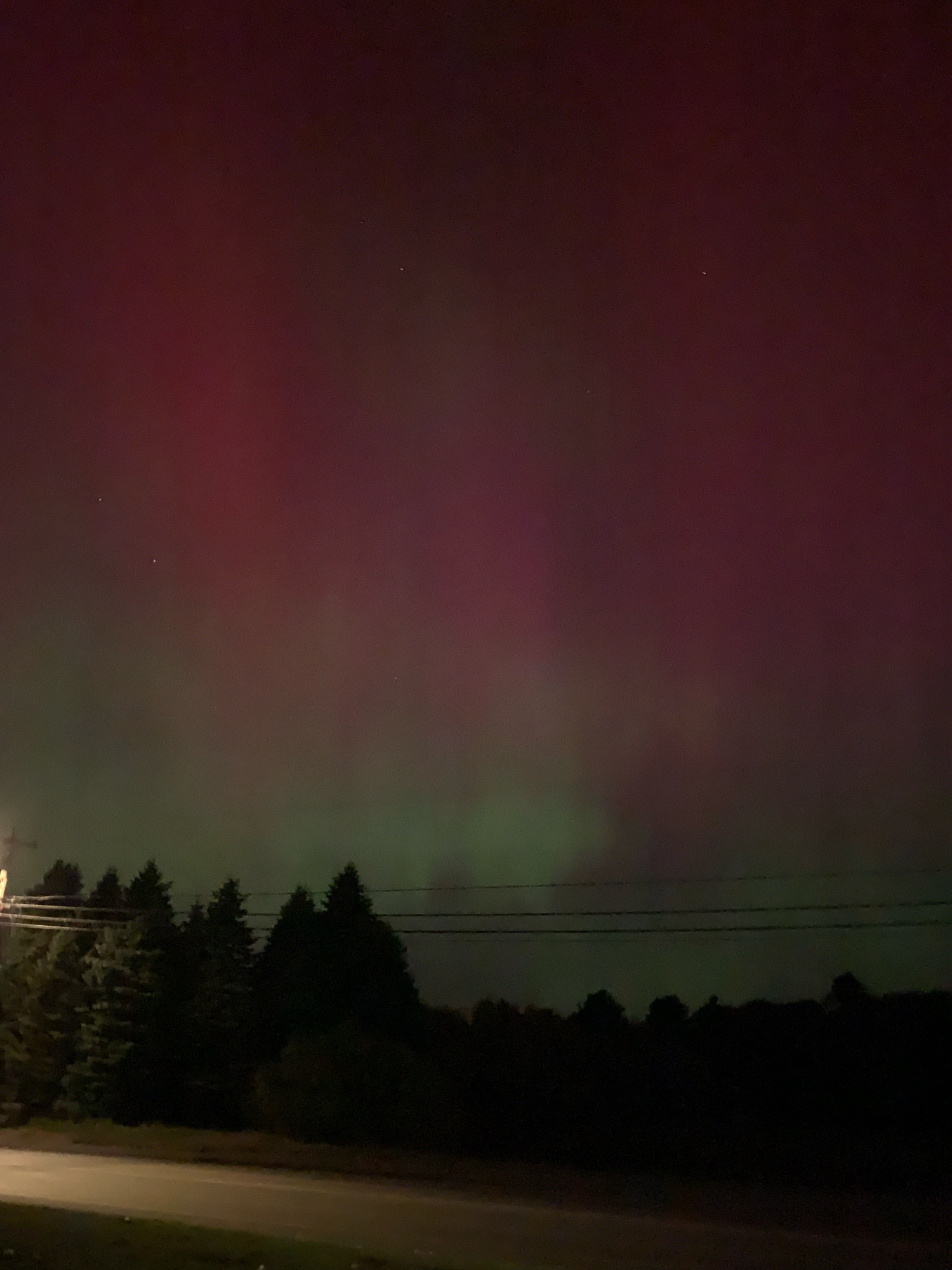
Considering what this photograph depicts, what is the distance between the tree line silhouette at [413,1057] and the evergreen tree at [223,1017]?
9 centimetres

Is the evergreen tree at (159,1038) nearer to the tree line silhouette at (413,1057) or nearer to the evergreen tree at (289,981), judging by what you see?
the tree line silhouette at (413,1057)

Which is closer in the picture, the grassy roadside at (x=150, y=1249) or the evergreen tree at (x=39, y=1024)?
the grassy roadside at (x=150, y=1249)

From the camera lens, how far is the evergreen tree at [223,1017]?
50.4 m

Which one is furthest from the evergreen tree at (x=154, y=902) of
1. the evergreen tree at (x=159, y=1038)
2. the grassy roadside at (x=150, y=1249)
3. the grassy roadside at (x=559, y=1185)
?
the grassy roadside at (x=150, y=1249)

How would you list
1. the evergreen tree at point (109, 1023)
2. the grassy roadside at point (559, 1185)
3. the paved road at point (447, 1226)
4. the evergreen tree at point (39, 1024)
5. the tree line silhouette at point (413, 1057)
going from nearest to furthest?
the paved road at point (447, 1226) < the grassy roadside at point (559, 1185) < the tree line silhouette at point (413, 1057) < the evergreen tree at point (109, 1023) < the evergreen tree at point (39, 1024)

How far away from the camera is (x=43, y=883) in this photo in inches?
2638

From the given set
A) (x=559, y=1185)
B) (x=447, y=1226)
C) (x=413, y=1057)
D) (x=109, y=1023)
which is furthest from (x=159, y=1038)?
(x=447, y=1226)

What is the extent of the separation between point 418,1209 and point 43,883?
1965 inches

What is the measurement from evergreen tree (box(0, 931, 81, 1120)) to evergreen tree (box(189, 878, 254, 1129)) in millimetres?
4968

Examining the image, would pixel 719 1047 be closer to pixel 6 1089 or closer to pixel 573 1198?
pixel 573 1198

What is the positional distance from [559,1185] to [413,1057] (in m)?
11.7

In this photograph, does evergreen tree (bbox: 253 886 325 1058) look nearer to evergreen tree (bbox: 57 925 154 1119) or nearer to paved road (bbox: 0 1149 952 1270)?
evergreen tree (bbox: 57 925 154 1119)

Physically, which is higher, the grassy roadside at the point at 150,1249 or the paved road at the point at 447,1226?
the grassy roadside at the point at 150,1249

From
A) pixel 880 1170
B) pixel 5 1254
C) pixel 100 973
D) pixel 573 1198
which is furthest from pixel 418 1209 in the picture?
pixel 100 973
